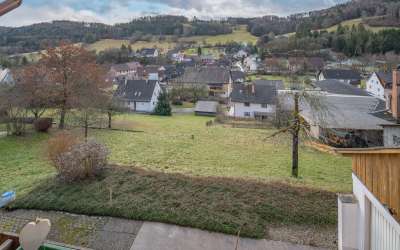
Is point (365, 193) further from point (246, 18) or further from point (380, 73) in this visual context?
point (246, 18)

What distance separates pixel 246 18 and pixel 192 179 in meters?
151

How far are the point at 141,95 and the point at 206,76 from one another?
18.5 metres

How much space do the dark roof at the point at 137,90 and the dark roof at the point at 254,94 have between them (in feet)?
40.4

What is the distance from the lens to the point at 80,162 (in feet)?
34.1

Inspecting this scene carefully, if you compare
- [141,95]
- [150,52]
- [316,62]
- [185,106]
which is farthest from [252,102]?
[150,52]

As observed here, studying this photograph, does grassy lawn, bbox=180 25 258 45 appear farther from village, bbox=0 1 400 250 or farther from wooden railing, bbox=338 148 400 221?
wooden railing, bbox=338 148 400 221

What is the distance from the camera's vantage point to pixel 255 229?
7.68m

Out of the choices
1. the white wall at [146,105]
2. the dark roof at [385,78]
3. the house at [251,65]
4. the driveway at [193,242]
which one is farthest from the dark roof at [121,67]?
the driveway at [193,242]

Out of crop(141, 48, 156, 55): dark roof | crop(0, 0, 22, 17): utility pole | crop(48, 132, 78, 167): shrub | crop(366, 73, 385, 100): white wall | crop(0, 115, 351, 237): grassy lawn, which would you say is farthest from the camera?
crop(141, 48, 156, 55): dark roof

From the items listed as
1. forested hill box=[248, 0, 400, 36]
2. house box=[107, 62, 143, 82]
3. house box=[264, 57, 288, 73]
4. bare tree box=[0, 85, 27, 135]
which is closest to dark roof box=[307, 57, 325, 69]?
house box=[264, 57, 288, 73]

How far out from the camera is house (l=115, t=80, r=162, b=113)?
45.1m

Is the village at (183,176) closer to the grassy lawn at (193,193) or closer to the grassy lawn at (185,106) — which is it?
the grassy lawn at (193,193)

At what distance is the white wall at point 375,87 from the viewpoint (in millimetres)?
46412

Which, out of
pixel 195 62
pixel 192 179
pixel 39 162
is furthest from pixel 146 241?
pixel 195 62
